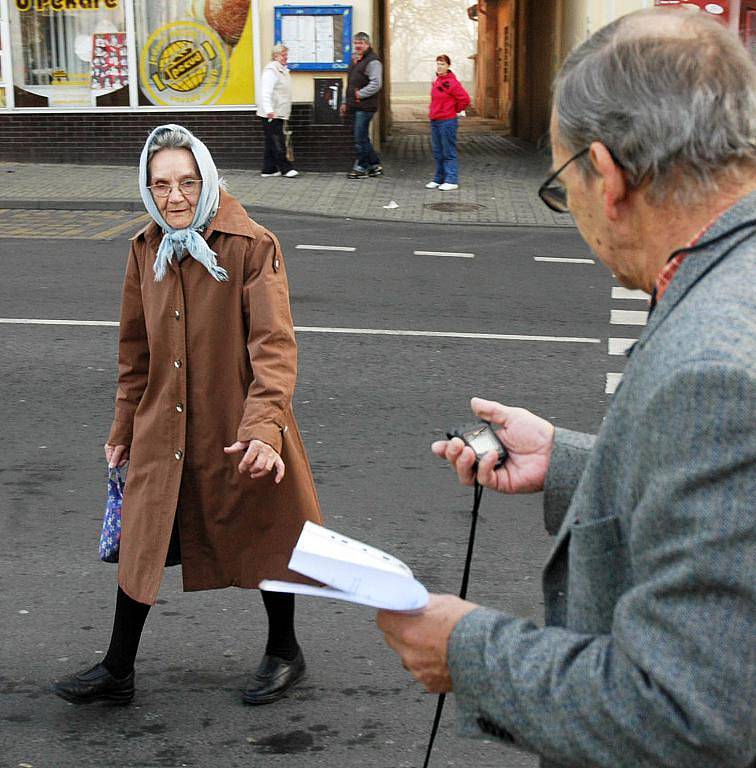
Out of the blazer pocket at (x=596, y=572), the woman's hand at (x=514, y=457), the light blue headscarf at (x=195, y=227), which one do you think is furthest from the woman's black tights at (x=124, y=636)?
the blazer pocket at (x=596, y=572)

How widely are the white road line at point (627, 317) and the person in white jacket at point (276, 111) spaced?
8.59 metres

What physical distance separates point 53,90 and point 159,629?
1560 centimetres

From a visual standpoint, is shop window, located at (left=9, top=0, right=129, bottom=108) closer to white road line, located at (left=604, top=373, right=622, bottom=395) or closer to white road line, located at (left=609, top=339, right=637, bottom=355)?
white road line, located at (left=609, top=339, right=637, bottom=355)

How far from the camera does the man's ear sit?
1.62m

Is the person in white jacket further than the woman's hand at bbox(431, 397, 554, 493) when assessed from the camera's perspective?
Yes

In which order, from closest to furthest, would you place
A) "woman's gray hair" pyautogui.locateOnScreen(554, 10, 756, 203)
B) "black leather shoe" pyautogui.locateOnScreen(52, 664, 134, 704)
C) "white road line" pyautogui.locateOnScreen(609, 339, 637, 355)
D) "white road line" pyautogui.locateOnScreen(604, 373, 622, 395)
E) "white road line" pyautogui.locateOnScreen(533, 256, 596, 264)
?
1. "woman's gray hair" pyautogui.locateOnScreen(554, 10, 756, 203)
2. "black leather shoe" pyautogui.locateOnScreen(52, 664, 134, 704)
3. "white road line" pyautogui.locateOnScreen(604, 373, 622, 395)
4. "white road line" pyautogui.locateOnScreen(609, 339, 637, 355)
5. "white road line" pyautogui.locateOnScreen(533, 256, 596, 264)

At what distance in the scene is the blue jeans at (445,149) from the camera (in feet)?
56.1

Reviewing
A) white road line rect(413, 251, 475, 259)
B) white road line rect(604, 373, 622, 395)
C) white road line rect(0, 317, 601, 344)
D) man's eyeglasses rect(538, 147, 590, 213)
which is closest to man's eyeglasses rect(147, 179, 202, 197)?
man's eyeglasses rect(538, 147, 590, 213)

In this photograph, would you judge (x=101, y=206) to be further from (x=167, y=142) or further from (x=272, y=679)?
(x=272, y=679)

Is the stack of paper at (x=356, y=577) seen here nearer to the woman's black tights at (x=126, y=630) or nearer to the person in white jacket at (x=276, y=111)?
the woman's black tights at (x=126, y=630)

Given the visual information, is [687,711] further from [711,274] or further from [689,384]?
[711,274]

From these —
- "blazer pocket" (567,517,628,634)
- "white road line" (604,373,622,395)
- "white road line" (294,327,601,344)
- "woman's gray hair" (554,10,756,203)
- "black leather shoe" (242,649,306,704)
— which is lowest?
"white road line" (294,327,601,344)

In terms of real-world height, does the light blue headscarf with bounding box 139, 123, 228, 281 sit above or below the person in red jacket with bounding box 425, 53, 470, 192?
above

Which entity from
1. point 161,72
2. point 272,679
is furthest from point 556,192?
point 161,72
